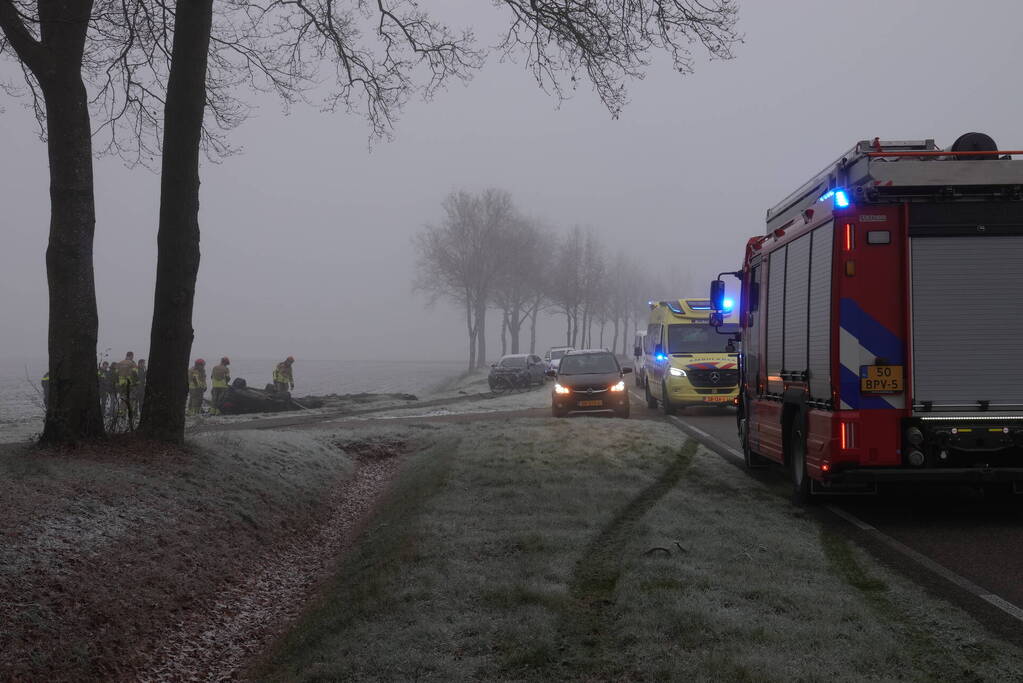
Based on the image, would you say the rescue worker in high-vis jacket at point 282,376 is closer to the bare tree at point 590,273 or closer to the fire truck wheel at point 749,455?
the fire truck wheel at point 749,455

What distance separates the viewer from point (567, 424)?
63.6 feet

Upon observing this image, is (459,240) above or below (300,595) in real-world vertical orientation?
above

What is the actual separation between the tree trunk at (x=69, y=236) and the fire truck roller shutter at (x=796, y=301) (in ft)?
25.4

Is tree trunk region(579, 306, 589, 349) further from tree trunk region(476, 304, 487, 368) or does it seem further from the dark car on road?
the dark car on road

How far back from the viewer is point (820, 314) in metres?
9.66

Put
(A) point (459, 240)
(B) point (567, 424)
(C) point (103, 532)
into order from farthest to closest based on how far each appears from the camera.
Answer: (A) point (459, 240), (B) point (567, 424), (C) point (103, 532)

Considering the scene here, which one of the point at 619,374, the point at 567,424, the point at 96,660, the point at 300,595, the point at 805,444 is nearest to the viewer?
the point at 96,660

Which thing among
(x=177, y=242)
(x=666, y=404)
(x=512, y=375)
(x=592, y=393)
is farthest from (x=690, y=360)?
(x=512, y=375)

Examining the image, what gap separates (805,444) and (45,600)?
24.2 feet

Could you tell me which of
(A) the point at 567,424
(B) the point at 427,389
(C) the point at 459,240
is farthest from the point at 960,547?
(C) the point at 459,240

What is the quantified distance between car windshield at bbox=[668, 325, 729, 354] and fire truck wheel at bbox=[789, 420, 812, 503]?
14.1m

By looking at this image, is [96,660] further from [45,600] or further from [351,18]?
[351,18]

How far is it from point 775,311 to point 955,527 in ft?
11.6

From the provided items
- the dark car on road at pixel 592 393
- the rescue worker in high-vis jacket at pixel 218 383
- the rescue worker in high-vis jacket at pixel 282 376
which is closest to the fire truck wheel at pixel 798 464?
the dark car on road at pixel 592 393
